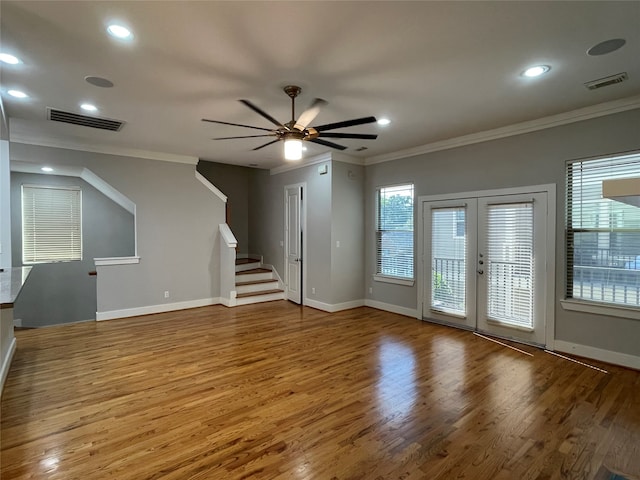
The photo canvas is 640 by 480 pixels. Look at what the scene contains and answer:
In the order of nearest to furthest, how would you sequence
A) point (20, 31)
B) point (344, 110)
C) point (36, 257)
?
point (20, 31), point (344, 110), point (36, 257)

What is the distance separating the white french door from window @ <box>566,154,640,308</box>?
308 millimetres

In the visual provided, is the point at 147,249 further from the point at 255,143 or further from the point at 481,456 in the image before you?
the point at 481,456

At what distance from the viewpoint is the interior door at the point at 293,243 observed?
267 inches

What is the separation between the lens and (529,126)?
14.1ft

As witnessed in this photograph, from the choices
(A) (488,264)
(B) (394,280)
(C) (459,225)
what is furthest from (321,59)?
(B) (394,280)

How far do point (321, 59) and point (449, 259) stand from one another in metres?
3.63

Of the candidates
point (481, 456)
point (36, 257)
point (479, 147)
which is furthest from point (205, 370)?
point (36, 257)

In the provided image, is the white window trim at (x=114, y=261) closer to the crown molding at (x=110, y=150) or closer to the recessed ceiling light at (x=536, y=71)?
the crown molding at (x=110, y=150)

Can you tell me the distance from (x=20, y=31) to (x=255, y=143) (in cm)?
313

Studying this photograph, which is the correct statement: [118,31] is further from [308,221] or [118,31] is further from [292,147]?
[308,221]

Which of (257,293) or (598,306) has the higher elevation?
(598,306)

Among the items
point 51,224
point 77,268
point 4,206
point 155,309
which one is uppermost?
point 4,206

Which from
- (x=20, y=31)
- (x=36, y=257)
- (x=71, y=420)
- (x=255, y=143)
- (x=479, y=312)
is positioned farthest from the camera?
(x=36, y=257)

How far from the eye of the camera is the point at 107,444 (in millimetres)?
2297
